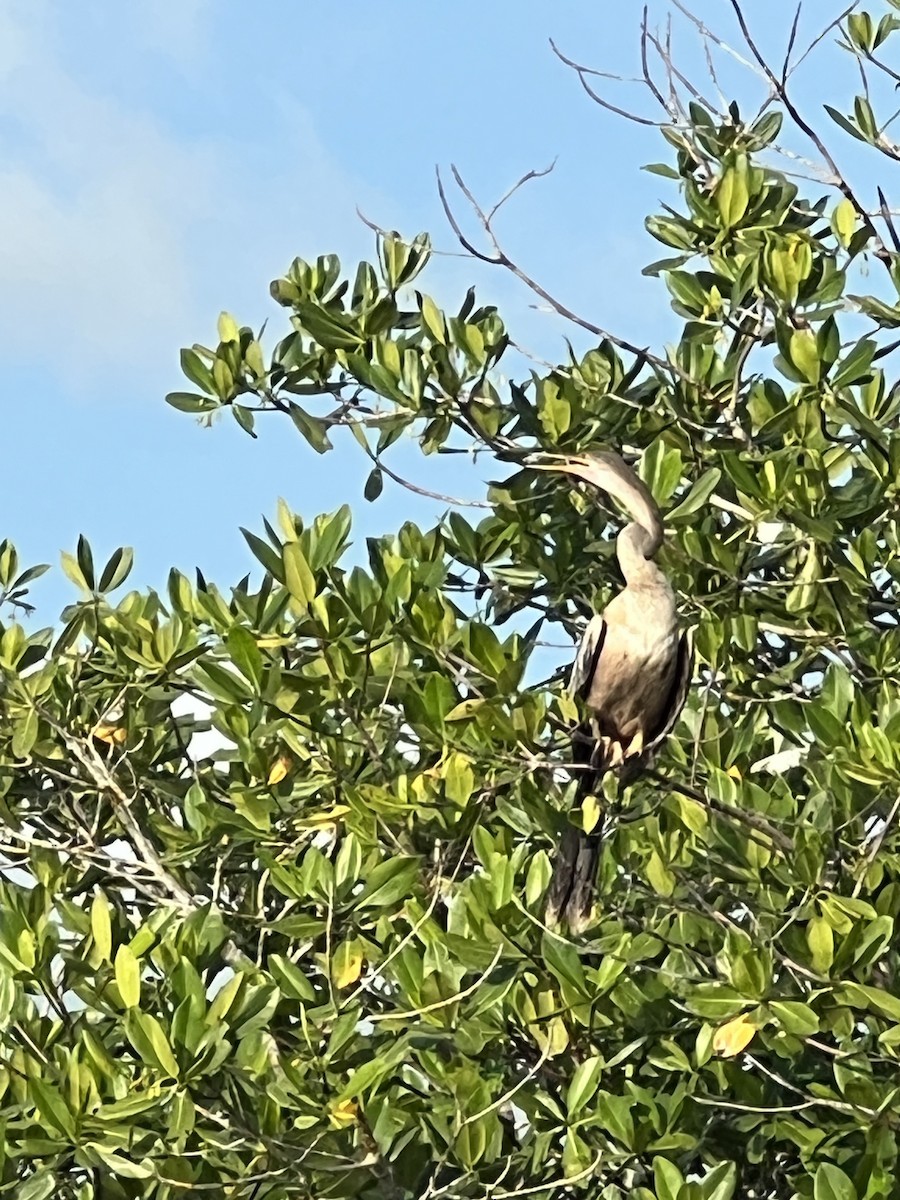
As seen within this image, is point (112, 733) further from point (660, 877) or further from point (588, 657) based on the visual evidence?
point (660, 877)

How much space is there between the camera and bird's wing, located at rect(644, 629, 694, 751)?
4305mm

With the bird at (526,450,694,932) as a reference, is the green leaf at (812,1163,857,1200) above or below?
below

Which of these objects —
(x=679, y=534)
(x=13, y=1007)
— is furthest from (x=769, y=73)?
(x=13, y=1007)

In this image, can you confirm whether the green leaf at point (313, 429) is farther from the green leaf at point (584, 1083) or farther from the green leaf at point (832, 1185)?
the green leaf at point (832, 1185)

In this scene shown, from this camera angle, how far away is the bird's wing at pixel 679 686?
4305mm

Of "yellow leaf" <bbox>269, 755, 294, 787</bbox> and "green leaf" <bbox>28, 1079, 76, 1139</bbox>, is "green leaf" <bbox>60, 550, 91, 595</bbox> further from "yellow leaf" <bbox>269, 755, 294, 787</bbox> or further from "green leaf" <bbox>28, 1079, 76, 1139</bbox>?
"green leaf" <bbox>28, 1079, 76, 1139</bbox>

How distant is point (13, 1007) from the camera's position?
11.9ft

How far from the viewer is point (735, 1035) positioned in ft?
10.8

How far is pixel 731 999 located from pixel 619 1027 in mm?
567

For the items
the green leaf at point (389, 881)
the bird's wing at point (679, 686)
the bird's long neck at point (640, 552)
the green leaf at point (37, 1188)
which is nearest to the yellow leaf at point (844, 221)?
the bird's long neck at point (640, 552)

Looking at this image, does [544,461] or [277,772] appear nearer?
[277,772]

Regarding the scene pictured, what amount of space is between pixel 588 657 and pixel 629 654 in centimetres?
16

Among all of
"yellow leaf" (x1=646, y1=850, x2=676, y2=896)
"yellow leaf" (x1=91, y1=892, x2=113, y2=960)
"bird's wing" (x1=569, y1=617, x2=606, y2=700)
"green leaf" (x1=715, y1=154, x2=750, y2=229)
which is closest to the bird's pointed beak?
"bird's wing" (x1=569, y1=617, x2=606, y2=700)

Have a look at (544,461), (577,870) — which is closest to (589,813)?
(577,870)
